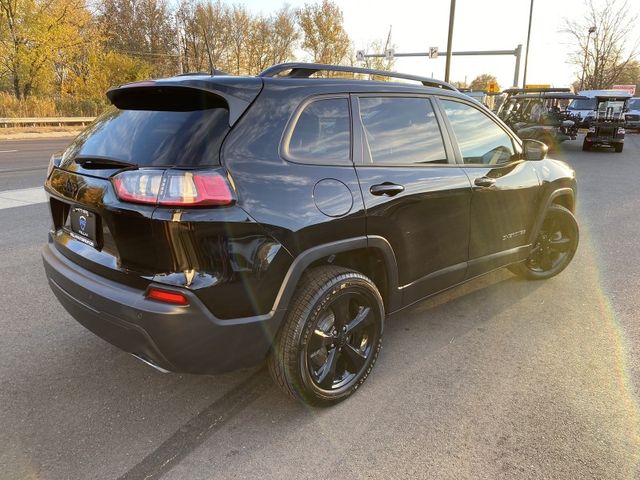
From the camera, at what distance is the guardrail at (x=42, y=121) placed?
24714 mm

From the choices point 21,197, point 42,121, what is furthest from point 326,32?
point 21,197

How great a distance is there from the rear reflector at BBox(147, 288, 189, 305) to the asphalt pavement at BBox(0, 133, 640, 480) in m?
0.80

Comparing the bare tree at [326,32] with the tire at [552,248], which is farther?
the bare tree at [326,32]

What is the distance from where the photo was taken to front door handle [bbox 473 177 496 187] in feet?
11.3

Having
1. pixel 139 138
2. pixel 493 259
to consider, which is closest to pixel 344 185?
pixel 139 138

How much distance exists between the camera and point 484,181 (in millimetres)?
3512

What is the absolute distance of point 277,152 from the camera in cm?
234

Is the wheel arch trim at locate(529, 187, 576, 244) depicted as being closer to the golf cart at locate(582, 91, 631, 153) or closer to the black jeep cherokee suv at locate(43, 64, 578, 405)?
the black jeep cherokee suv at locate(43, 64, 578, 405)

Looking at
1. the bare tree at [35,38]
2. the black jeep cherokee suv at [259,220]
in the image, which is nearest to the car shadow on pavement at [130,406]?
the black jeep cherokee suv at [259,220]

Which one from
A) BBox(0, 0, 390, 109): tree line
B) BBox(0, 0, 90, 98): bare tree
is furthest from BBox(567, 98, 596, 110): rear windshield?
BBox(0, 0, 90, 98): bare tree

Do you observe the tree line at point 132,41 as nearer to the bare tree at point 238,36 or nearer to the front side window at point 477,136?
the bare tree at point 238,36

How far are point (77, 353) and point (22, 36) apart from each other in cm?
3332

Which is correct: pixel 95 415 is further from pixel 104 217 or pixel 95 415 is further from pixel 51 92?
pixel 51 92

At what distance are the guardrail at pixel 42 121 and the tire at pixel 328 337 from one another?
27.7m
